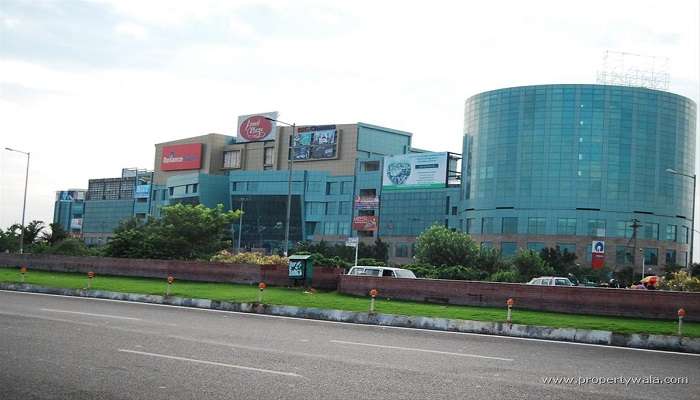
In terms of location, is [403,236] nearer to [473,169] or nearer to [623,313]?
[473,169]

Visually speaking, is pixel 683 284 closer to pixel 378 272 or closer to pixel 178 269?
pixel 378 272

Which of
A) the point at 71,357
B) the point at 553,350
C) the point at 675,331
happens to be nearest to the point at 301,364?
the point at 71,357

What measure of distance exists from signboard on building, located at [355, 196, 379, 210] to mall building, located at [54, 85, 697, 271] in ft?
0.73

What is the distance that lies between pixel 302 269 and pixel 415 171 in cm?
10033

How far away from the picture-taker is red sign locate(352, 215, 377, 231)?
441 ft

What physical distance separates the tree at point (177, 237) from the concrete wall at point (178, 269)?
309 centimetres

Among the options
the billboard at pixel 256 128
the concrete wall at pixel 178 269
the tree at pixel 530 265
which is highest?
the billboard at pixel 256 128

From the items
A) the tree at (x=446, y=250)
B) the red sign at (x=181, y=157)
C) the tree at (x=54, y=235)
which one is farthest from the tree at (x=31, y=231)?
the red sign at (x=181, y=157)

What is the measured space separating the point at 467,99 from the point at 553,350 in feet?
405

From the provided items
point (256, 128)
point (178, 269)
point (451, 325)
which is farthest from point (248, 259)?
point (256, 128)

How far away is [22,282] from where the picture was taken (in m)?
34.7

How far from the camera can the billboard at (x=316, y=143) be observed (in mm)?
142250

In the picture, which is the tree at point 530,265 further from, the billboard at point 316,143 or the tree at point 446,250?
the billboard at point 316,143

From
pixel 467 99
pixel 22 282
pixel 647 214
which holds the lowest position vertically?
pixel 22 282
